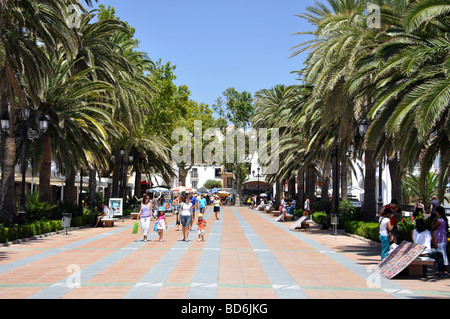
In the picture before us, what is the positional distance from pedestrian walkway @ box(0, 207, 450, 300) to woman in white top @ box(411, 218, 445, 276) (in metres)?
0.52

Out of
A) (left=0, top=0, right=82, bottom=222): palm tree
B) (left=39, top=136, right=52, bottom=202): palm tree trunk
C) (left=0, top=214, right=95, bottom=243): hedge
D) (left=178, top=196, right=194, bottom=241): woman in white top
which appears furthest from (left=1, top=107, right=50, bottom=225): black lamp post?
(left=178, top=196, right=194, bottom=241): woman in white top

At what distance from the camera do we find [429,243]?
1151cm

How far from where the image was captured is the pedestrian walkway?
8.73m

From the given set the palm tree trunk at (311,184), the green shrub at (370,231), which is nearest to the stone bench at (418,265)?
the green shrub at (370,231)

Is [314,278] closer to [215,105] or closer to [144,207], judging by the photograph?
[144,207]

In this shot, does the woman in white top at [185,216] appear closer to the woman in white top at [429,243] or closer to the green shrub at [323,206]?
the woman in white top at [429,243]

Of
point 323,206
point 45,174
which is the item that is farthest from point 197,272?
point 323,206

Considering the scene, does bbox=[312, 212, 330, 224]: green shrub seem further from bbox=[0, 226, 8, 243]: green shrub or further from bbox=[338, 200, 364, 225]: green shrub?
bbox=[0, 226, 8, 243]: green shrub

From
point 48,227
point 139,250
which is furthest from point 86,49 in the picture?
point 139,250

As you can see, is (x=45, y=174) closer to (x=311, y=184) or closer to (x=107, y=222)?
(x=107, y=222)

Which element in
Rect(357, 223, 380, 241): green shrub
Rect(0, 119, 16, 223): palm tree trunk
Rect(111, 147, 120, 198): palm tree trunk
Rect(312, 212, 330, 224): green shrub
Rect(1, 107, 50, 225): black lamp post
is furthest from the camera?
Rect(111, 147, 120, 198): palm tree trunk

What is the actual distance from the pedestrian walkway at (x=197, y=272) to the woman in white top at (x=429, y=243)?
1.70 ft

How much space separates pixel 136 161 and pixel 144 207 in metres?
27.5

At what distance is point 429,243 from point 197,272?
5.42m
